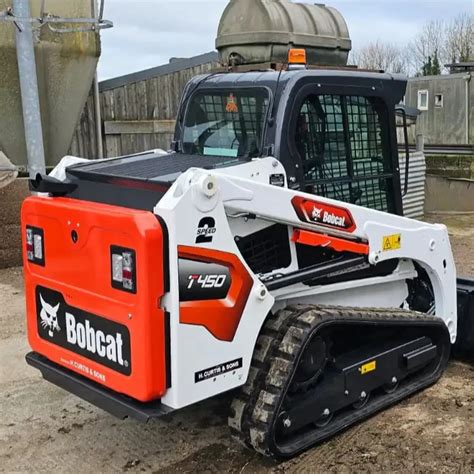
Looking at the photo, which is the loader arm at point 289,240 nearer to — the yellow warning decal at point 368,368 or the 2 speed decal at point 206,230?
the 2 speed decal at point 206,230

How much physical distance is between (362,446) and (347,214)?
1311 millimetres

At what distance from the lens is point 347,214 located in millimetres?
3980

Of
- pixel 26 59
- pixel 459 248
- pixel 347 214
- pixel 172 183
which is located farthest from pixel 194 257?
pixel 459 248

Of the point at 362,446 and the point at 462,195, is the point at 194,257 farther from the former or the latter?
the point at 462,195

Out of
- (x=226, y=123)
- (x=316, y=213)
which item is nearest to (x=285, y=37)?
(x=226, y=123)

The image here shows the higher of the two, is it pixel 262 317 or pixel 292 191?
pixel 292 191

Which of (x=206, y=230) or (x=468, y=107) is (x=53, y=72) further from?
(x=468, y=107)

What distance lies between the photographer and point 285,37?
17.4 ft

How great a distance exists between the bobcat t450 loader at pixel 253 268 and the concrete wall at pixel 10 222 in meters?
4.57

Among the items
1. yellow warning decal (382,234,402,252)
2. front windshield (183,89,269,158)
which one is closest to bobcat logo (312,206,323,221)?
front windshield (183,89,269,158)

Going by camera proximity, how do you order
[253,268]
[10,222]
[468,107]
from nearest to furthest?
[253,268]
[10,222]
[468,107]

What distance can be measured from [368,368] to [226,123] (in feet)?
5.62

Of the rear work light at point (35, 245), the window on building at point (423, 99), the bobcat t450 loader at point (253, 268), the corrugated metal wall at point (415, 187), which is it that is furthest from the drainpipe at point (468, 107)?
the rear work light at point (35, 245)

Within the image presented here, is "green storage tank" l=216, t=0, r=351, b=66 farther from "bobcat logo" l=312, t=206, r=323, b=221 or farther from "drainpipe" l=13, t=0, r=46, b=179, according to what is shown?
"drainpipe" l=13, t=0, r=46, b=179
